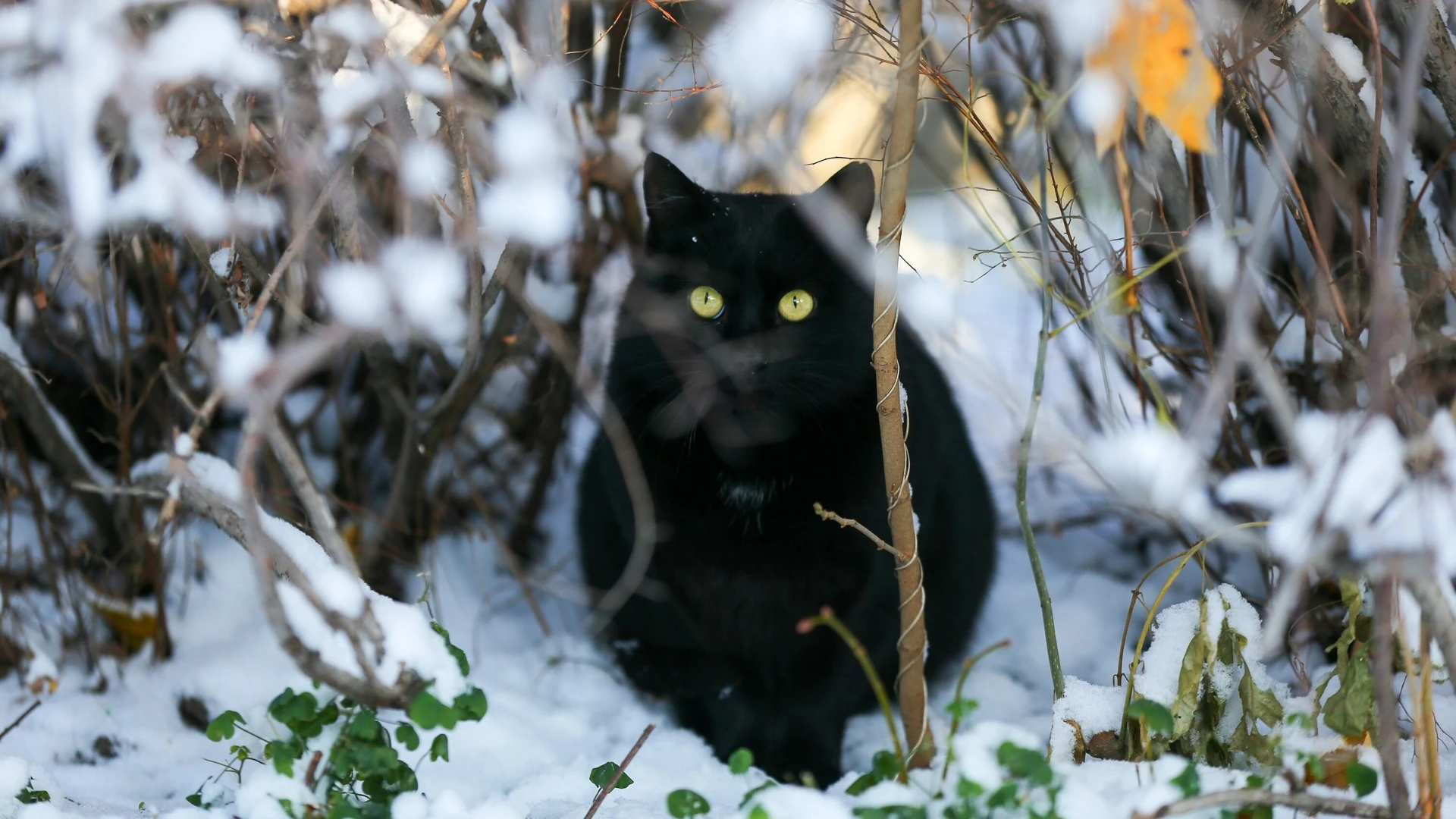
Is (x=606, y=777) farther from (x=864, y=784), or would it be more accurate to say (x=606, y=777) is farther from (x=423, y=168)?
(x=423, y=168)

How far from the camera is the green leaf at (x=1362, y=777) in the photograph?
→ 3.72ft

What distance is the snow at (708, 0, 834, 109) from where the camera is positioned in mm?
1343

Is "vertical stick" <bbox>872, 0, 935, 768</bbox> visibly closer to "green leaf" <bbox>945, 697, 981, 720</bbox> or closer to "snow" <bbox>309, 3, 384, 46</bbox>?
"green leaf" <bbox>945, 697, 981, 720</bbox>

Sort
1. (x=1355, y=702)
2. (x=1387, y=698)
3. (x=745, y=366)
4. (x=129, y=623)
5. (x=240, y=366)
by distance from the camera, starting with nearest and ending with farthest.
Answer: (x=240, y=366)
(x=1387, y=698)
(x=1355, y=702)
(x=745, y=366)
(x=129, y=623)

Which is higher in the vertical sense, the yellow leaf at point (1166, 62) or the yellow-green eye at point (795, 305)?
the yellow-green eye at point (795, 305)

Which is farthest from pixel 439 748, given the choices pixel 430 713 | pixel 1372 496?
pixel 1372 496

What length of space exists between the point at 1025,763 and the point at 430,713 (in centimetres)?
64

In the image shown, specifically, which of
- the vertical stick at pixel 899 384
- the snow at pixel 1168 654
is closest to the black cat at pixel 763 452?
the vertical stick at pixel 899 384

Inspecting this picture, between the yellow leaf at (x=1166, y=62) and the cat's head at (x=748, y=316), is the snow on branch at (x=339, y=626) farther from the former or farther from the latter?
the yellow leaf at (x=1166, y=62)

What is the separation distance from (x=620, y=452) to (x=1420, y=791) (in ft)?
3.62

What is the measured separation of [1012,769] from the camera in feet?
3.73

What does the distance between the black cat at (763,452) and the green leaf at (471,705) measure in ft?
2.37

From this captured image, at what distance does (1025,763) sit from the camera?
113 cm

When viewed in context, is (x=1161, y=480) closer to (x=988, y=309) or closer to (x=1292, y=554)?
(x=1292, y=554)
